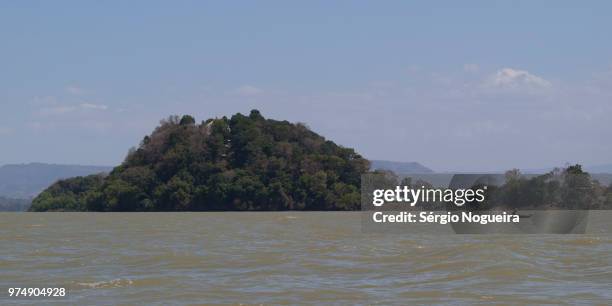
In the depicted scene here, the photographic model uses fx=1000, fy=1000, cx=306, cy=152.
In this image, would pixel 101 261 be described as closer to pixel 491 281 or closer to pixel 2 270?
pixel 2 270

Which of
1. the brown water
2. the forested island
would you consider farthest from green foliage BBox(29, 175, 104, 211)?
the brown water

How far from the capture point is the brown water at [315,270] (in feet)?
61.2

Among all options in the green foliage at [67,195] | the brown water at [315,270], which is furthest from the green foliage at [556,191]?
the green foliage at [67,195]

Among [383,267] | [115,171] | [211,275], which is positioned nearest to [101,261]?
[211,275]

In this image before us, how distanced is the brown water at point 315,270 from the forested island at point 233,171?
230 ft

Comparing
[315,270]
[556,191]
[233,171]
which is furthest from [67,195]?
[315,270]

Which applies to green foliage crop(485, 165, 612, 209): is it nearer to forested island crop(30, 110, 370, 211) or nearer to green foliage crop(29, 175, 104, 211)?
forested island crop(30, 110, 370, 211)

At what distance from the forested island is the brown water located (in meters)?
70.1

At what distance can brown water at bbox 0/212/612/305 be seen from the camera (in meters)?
18.7

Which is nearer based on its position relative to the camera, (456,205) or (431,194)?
(456,205)

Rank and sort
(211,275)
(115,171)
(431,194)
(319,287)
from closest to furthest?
(319,287) < (211,275) < (431,194) < (115,171)

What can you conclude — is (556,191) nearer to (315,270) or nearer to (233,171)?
(233,171)

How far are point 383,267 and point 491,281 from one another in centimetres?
381

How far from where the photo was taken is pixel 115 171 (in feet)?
377
